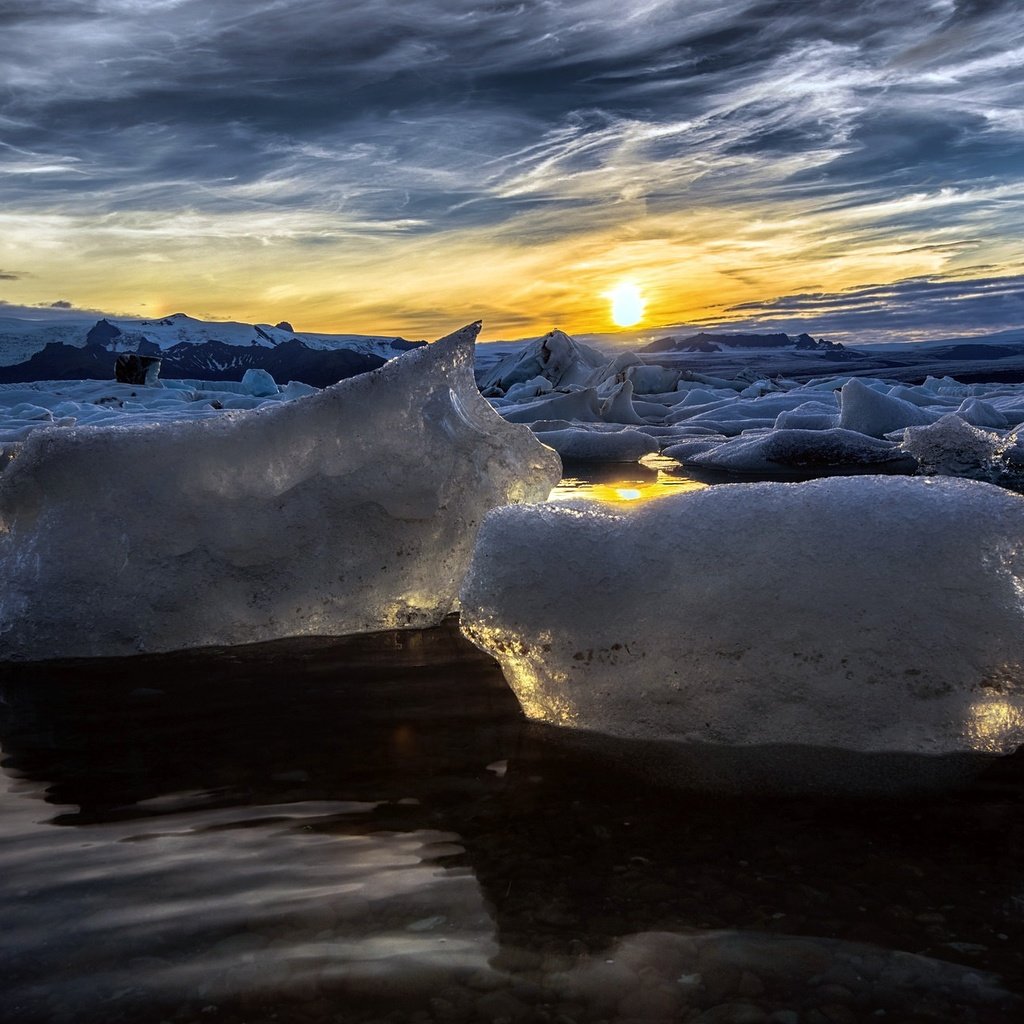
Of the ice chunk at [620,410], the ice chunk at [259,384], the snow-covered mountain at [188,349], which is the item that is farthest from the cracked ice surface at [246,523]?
the snow-covered mountain at [188,349]

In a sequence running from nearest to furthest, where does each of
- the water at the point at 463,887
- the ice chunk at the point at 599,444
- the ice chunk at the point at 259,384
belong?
the water at the point at 463,887 → the ice chunk at the point at 599,444 → the ice chunk at the point at 259,384

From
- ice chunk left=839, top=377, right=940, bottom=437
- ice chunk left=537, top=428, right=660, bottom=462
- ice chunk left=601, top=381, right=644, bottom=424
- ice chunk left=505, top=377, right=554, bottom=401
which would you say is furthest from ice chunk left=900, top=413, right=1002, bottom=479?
ice chunk left=505, top=377, right=554, bottom=401

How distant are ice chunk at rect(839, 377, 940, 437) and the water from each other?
9.21 metres

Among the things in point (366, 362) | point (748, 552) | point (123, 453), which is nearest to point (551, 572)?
point (748, 552)

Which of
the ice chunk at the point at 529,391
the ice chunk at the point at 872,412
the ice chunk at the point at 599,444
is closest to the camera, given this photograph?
the ice chunk at the point at 599,444

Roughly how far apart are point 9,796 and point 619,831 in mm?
1179

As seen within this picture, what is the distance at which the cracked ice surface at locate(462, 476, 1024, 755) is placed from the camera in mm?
2070

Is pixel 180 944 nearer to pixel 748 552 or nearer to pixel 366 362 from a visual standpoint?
pixel 748 552

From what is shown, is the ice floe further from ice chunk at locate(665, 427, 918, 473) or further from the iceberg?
the iceberg

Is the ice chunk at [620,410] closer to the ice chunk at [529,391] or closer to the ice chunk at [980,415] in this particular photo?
the ice chunk at [980,415]

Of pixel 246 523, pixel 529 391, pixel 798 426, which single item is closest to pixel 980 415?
pixel 798 426

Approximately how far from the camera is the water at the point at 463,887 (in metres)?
1.21

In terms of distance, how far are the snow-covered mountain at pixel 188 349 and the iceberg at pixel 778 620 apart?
8769 centimetres

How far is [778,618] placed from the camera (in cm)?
215
